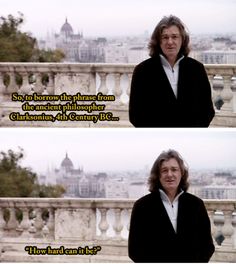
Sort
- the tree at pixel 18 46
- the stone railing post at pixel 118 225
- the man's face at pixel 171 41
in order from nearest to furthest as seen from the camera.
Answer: the man's face at pixel 171 41 → the tree at pixel 18 46 → the stone railing post at pixel 118 225

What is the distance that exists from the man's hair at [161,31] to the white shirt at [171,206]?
2.59ft

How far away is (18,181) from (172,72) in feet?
3.71

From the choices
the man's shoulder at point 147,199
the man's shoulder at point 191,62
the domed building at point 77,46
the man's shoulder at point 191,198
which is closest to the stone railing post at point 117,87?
the domed building at point 77,46

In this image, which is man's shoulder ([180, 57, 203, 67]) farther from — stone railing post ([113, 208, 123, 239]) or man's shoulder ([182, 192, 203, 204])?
stone railing post ([113, 208, 123, 239])

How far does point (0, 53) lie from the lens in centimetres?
564

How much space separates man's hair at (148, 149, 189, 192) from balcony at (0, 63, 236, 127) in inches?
13.1

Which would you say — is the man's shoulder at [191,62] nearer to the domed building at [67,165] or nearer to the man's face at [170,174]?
the man's face at [170,174]

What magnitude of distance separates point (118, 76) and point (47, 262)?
119cm

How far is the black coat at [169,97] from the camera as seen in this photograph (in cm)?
Result: 540

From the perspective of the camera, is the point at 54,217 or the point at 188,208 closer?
Result: the point at 188,208

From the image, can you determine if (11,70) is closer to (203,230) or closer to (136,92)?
(136,92)

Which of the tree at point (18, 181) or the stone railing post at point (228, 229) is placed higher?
the tree at point (18, 181)

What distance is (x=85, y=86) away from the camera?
5672 mm

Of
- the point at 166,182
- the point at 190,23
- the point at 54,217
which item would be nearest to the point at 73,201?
the point at 54,217
